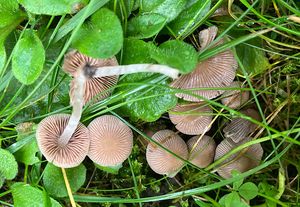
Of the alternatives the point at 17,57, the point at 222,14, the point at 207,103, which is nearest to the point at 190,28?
the point at 222,14

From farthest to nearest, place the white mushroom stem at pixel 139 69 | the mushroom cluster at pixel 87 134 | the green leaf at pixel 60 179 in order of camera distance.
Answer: the green leaf at pixel 60 179
the mushroom cluster at pixel 87 134
the white mushroom stem at pixel 139 69

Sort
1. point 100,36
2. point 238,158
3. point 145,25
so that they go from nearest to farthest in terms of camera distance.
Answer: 1. point 100,36
2. point 145,25
3. point 238,158

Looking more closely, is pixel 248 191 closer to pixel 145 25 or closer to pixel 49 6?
pixel 145 25

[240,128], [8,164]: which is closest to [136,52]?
[240,128]

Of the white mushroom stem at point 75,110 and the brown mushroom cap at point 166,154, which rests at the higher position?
the white mushroom stem at point 75,110

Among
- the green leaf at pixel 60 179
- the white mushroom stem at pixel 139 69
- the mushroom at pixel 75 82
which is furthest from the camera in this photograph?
the green leaf at pixel 60 179

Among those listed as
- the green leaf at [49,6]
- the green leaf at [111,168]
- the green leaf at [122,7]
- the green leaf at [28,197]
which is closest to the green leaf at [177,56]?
the green leaf at [122,7]

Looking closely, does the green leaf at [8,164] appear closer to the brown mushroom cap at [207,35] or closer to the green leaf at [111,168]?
the green leaf at [111,168]

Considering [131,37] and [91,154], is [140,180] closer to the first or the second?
[91,154]
